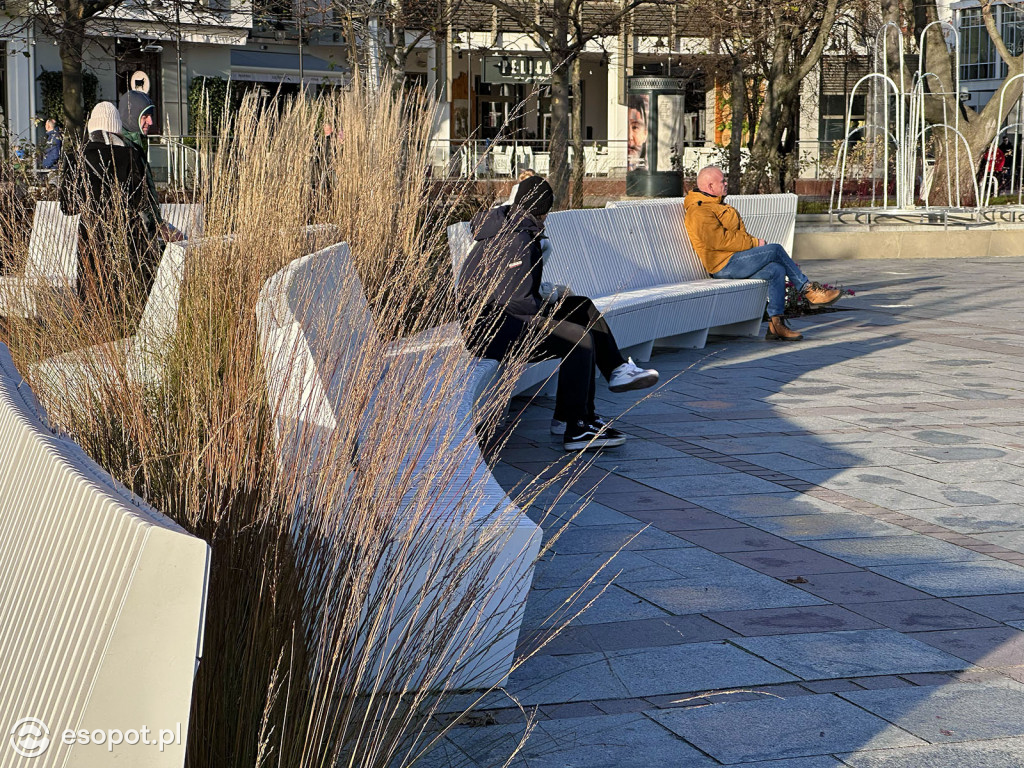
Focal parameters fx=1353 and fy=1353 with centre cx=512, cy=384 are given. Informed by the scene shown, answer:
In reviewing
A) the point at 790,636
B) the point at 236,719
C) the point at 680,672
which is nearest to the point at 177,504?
the point at 236,719

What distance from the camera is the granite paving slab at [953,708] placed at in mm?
3086

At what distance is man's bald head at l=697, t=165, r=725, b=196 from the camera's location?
955 cm

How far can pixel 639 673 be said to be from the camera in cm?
343

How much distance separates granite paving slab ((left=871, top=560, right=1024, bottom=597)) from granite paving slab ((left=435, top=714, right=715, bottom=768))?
1.44 metres

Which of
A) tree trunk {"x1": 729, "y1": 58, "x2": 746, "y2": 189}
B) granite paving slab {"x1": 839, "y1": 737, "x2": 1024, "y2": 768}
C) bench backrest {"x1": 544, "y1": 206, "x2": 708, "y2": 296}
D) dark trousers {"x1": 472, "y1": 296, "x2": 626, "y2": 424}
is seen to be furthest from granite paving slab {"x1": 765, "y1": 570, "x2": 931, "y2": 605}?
tree trunk {"x1": 729, "y1": 58, "x2": 746, "y2": 189}

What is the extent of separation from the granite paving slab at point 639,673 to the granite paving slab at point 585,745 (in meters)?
0.16

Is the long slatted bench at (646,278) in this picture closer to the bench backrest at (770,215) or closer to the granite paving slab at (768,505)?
the bench backrest at (770,215)

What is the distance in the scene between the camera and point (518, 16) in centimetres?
1327

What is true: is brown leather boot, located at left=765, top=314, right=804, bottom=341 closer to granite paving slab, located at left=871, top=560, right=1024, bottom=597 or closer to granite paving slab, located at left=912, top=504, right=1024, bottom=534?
granite paving slab, located at left=912, top=504, right=1024, bottom=534

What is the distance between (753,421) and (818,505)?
1.67 meters

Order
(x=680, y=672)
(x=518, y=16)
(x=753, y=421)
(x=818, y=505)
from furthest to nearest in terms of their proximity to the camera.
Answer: (x=518, y=16)
(x=753, y=421)
(x=818, y=505)
(x=680, y=672)

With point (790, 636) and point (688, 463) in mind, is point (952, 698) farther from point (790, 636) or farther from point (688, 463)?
point (688, 463)

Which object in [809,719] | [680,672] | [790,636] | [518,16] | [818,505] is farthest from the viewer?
[518,16]

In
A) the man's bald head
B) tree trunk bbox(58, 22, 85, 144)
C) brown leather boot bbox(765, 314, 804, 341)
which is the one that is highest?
tree trunk bbox(58, 22, 85, 144)
